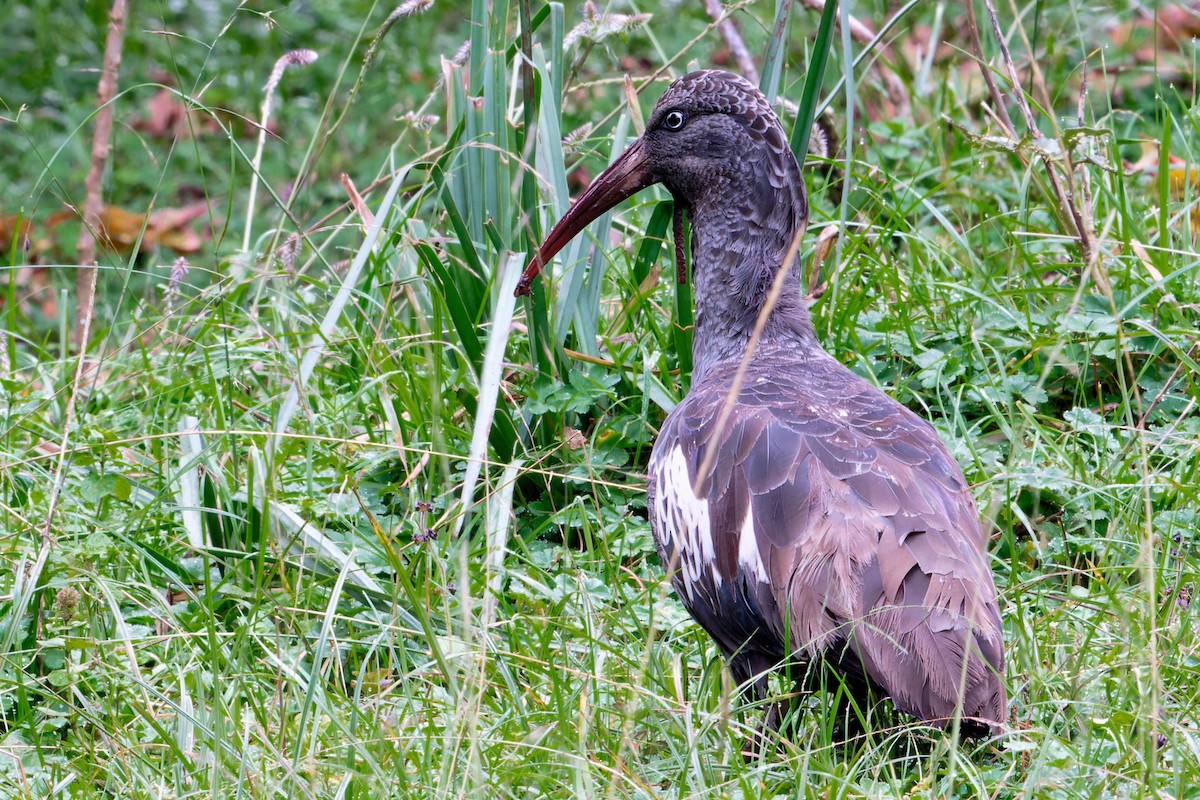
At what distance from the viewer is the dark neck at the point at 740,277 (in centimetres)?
345

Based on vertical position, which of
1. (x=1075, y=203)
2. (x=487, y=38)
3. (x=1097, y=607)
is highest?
(x=487, y=38)

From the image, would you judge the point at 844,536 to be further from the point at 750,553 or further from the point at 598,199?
the point at 598,199

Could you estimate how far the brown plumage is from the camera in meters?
2.53

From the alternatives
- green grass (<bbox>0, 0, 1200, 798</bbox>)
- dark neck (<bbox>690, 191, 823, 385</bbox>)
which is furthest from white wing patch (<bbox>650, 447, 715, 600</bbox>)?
dark neck (<bbox>690, 191, 823, 385</bbox>)

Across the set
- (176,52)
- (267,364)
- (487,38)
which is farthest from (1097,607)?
(176,52)

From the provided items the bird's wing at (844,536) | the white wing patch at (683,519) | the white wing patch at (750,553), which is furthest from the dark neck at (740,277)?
the white wing patch at (750,553)

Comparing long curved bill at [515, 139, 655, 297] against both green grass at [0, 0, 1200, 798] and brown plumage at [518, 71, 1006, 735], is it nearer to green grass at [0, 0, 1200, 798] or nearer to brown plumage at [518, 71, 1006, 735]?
brown plumage at [518, 71, 1006, 735]

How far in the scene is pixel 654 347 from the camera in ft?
13.7

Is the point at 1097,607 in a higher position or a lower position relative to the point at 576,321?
lower

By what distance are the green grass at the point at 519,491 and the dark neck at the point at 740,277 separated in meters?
0.39

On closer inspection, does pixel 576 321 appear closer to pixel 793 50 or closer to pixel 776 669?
pixel 776 669

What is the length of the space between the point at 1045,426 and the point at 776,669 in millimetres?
1617

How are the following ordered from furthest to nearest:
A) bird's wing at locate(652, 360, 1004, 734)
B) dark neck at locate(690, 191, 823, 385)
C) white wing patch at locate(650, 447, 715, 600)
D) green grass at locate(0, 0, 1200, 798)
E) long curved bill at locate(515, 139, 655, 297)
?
long curved bill at locate(515, 139, 655, 297), dark neck at locate(690, 191, 823, 385), white wing patch at locate(650, 447, 715, 600), green grass at locate(0, 0, 1200, 798), bird's wing at locate(652, 360, 1004, 734)

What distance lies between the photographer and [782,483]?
9.12ft
